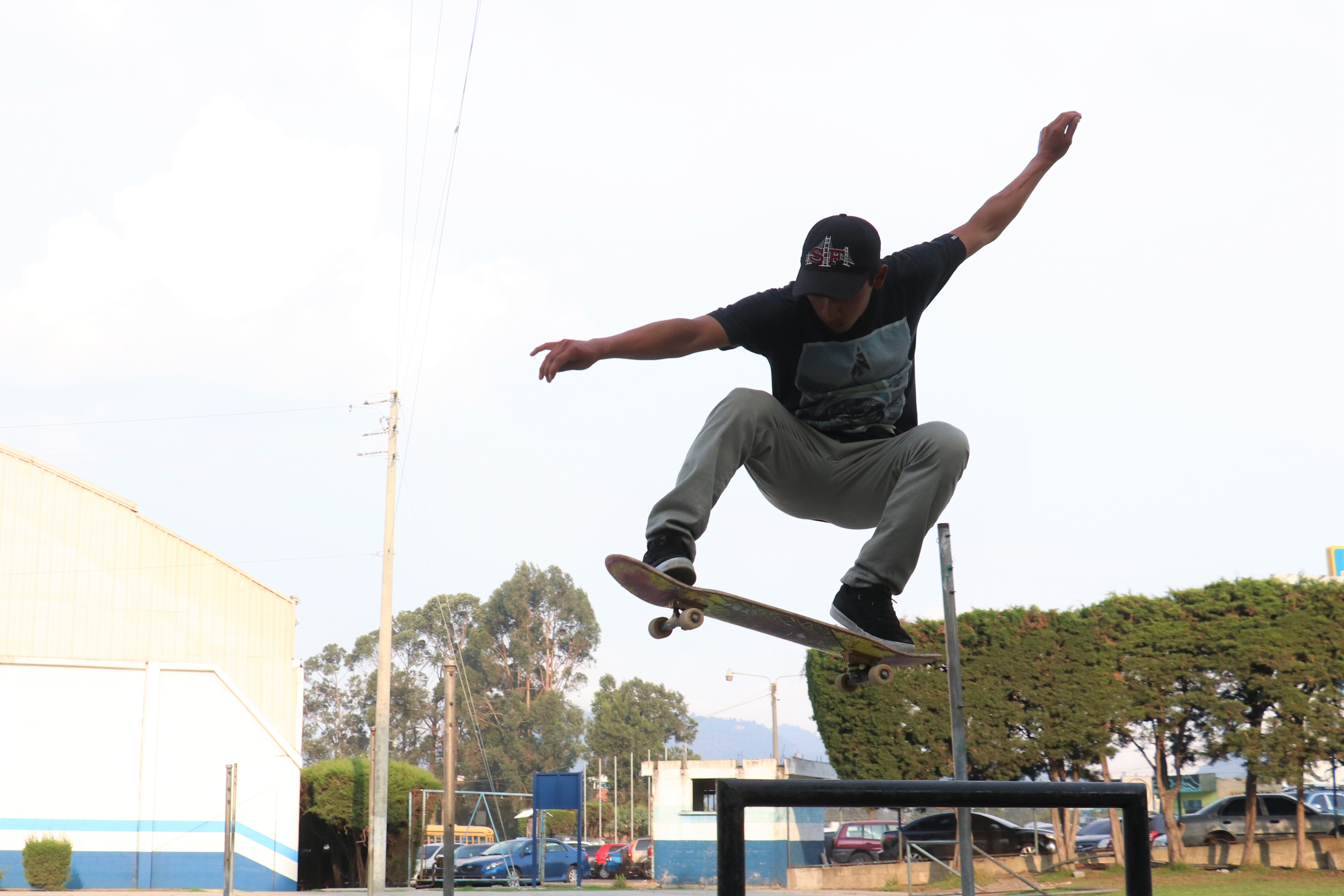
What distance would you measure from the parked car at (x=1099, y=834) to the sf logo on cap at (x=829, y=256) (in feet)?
60.0

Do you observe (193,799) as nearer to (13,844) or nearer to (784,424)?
(13,844)

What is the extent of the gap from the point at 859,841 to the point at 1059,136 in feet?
70.7

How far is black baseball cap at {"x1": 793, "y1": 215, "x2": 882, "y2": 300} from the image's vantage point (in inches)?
161

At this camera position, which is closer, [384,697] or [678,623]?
[678,623]

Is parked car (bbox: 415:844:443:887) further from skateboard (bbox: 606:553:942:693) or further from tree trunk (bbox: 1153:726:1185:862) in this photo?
skateboard (bbox: 606:553:942:693)

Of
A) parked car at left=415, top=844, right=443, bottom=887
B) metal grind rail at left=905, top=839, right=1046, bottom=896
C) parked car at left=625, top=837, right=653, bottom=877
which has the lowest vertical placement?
parked car at left=625, top=837, right=653, bottom=877

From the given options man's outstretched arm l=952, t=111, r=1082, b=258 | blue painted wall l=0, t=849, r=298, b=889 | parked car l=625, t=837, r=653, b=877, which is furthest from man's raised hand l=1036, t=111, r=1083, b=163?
parked car l=625, t=837, r=653, b=877

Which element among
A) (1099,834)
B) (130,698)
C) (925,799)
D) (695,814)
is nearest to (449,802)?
(695,814)

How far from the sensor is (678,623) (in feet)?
13.3

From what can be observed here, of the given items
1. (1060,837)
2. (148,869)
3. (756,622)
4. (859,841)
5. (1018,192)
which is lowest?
(148,869)

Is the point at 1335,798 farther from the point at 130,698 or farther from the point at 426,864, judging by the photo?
the point at 130,698

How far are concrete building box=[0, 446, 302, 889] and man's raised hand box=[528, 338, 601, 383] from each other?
28.9 metres

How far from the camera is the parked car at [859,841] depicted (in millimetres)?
23203

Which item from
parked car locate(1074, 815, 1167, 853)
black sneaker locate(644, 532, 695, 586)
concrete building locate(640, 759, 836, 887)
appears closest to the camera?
black sneaker locate(644, 532, 695, 586)
